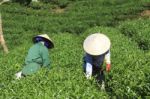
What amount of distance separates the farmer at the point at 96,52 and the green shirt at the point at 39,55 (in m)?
1.04

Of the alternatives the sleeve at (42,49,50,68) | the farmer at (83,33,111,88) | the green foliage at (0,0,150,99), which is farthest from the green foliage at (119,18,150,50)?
the farmer at (83,33,111,88)

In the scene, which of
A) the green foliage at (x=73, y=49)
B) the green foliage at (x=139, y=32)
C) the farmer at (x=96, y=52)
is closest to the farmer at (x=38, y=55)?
the green foliage at (x=73, y=49)

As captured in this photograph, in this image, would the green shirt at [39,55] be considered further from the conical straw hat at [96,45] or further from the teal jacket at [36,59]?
the conical straw hat at [96,45]

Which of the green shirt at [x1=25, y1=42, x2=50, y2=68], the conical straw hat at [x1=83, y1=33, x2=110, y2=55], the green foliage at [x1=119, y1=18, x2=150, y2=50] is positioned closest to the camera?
the conical straw hat at [x1=83, y1=33, x2=110, y2=55]

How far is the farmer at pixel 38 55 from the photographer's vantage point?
40.5 feet

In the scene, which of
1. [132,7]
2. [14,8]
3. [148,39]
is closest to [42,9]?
[14,8]

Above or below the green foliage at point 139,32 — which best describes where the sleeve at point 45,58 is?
above

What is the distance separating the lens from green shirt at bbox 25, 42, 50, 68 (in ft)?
40.4

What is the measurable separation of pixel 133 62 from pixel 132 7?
34484 mm

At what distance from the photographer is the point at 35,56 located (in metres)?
12.5

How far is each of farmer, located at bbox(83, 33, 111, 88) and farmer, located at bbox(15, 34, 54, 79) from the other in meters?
1.07

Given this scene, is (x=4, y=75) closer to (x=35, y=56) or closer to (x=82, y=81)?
(x=35, y=56)

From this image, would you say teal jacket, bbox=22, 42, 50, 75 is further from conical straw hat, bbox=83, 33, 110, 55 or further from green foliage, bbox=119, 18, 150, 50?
green foliage, bbox=119, 18, 150, 50

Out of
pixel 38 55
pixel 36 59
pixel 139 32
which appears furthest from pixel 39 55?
pixel 139 32
